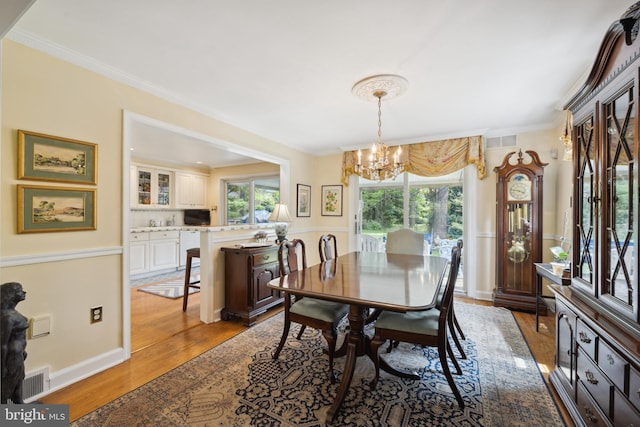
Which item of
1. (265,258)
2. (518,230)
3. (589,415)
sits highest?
(518,230)

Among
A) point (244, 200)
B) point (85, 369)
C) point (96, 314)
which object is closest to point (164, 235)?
point (244, 200)

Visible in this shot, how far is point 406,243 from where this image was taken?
3.51 meters

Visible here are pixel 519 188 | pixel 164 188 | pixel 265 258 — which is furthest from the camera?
pixel 164 188

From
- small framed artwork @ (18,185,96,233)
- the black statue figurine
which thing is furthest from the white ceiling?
the black statue figurine

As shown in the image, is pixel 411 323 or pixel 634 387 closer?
pixel 634 387

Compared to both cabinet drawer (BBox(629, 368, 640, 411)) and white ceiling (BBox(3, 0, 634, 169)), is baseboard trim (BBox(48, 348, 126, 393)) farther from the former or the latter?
cabinet drawer (BBox(629, 368, 640, 411))

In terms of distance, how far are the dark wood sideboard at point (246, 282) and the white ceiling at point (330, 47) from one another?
167 centimetres

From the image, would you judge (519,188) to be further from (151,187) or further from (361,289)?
(151,187)

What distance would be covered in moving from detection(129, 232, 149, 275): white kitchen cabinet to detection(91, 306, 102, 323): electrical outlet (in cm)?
319

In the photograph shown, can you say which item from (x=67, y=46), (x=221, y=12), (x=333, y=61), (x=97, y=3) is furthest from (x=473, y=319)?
(x=67, y=46)

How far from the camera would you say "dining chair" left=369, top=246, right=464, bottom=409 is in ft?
5.82

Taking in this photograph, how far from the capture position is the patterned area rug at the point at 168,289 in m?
4.17

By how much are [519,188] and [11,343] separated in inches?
189

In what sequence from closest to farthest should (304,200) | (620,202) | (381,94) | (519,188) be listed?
(620,202)
(381,94)
(519,188)
(304,200)
